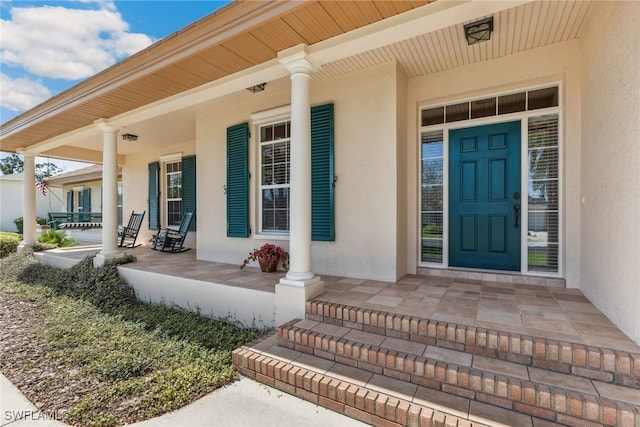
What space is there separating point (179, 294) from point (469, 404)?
3479 millimetres

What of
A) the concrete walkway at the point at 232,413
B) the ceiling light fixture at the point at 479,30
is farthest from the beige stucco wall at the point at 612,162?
the concrete walkway at the point at 232,413

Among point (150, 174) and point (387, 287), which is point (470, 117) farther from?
point (150, 174)

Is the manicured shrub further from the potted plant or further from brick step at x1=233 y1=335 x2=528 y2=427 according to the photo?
brick step at x1=233 y1=335 x2=528 y2=427

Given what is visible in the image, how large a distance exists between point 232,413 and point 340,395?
0.70m

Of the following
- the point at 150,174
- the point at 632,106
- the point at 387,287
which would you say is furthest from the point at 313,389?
the point at 150,174

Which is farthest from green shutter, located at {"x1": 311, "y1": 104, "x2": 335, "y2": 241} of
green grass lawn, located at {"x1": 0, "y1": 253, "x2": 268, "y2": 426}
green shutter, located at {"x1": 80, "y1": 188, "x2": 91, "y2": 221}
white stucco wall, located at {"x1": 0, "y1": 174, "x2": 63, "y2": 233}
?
white stucco wall, located at {"x1": 0, "y1": 174, "x2": 63, "y2": 233}

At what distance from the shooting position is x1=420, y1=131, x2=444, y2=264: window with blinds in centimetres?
406

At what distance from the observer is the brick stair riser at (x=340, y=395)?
1685 mm

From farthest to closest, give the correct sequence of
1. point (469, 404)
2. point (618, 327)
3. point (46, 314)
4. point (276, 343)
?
1. point (46, 314)
2. point (276, 343)
3. point (618, 327)
4. point (469, 404)

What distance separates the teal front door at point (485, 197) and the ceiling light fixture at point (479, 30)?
43.2 inches

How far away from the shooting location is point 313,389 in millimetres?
2039

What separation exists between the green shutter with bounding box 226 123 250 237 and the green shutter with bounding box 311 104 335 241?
4.20 ft

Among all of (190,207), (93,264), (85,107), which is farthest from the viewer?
(190,207)

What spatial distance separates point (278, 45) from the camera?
283 cm
